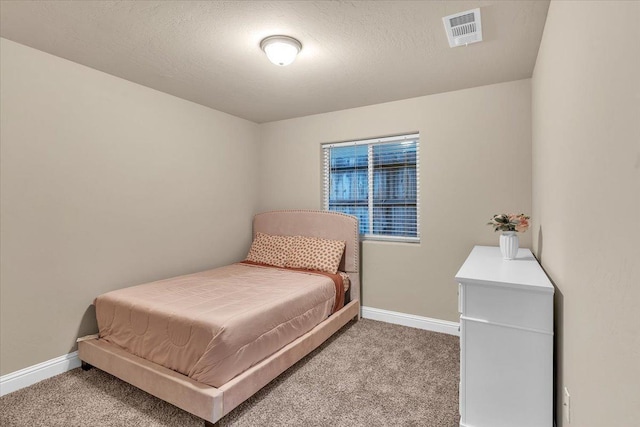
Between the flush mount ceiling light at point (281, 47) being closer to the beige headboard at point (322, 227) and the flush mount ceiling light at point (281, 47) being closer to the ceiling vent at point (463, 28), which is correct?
the ceiling vent at point (463, 28)

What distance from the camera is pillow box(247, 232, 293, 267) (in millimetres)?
3723

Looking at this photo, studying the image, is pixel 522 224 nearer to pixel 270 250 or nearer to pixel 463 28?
pixel 463 28

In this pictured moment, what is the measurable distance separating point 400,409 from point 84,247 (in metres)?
2.70

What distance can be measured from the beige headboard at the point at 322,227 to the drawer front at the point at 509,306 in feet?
6.28

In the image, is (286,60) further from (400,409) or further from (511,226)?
(400,409)

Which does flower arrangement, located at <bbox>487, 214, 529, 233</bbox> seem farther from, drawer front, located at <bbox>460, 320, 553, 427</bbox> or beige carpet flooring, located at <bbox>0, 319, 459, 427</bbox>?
beige carpet flooring, located at <bbox>0, 319, 459, 427</bbox>

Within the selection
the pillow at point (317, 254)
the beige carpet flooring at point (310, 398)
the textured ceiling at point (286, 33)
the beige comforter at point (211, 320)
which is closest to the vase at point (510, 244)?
the beige carpet flooring at point (310, 398)

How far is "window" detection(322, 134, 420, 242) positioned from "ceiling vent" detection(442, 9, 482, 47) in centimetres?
130

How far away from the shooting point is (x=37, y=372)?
2336mm

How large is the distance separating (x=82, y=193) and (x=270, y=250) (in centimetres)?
193

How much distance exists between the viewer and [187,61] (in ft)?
8.18

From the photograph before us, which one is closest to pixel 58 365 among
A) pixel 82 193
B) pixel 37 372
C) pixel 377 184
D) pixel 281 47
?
pixel 37 372

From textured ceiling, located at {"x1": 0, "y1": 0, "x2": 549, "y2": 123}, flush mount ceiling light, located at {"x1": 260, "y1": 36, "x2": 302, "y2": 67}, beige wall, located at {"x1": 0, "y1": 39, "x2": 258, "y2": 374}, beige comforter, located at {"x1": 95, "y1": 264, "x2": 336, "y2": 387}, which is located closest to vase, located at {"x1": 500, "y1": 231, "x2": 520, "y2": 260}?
textured ceiling, located at {"x1": 0, "y1": 0, "x2": 549, "y2": 123}

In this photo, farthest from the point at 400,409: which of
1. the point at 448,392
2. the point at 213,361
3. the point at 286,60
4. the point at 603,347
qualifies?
the point at 286,60
